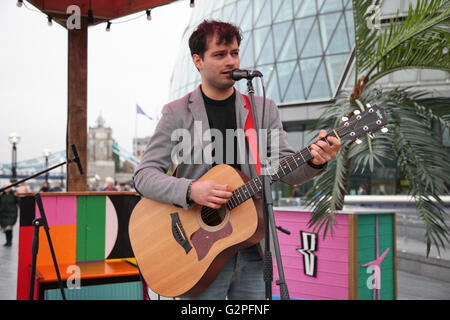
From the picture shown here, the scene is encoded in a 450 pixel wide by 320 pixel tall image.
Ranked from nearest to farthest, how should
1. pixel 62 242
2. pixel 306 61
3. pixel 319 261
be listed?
pixel 62 242
pixel 319 261
pixel 306 61

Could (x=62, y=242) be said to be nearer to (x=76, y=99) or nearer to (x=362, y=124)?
(x=76, y=99)

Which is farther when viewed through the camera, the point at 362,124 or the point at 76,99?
the point at 76,99

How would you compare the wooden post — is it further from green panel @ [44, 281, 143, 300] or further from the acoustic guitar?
the acoustic guitar

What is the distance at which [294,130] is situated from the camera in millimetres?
22844

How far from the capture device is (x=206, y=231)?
7.27 ft

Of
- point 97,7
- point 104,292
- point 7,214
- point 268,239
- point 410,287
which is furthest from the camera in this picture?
point 7,214

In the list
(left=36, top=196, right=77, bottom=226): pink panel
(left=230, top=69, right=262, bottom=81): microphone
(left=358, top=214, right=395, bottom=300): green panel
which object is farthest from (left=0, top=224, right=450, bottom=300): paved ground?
(left=230, top=69, right=262, bottom=81): microphone

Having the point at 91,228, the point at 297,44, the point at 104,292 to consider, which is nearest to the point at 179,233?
the point at 104,292

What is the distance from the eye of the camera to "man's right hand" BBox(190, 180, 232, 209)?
2.05 meters

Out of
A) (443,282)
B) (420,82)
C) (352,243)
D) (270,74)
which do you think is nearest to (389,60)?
(352,243)

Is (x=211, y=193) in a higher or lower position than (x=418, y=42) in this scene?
lower

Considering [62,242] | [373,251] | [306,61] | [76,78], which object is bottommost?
[373,251]

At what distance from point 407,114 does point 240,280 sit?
112 inches
